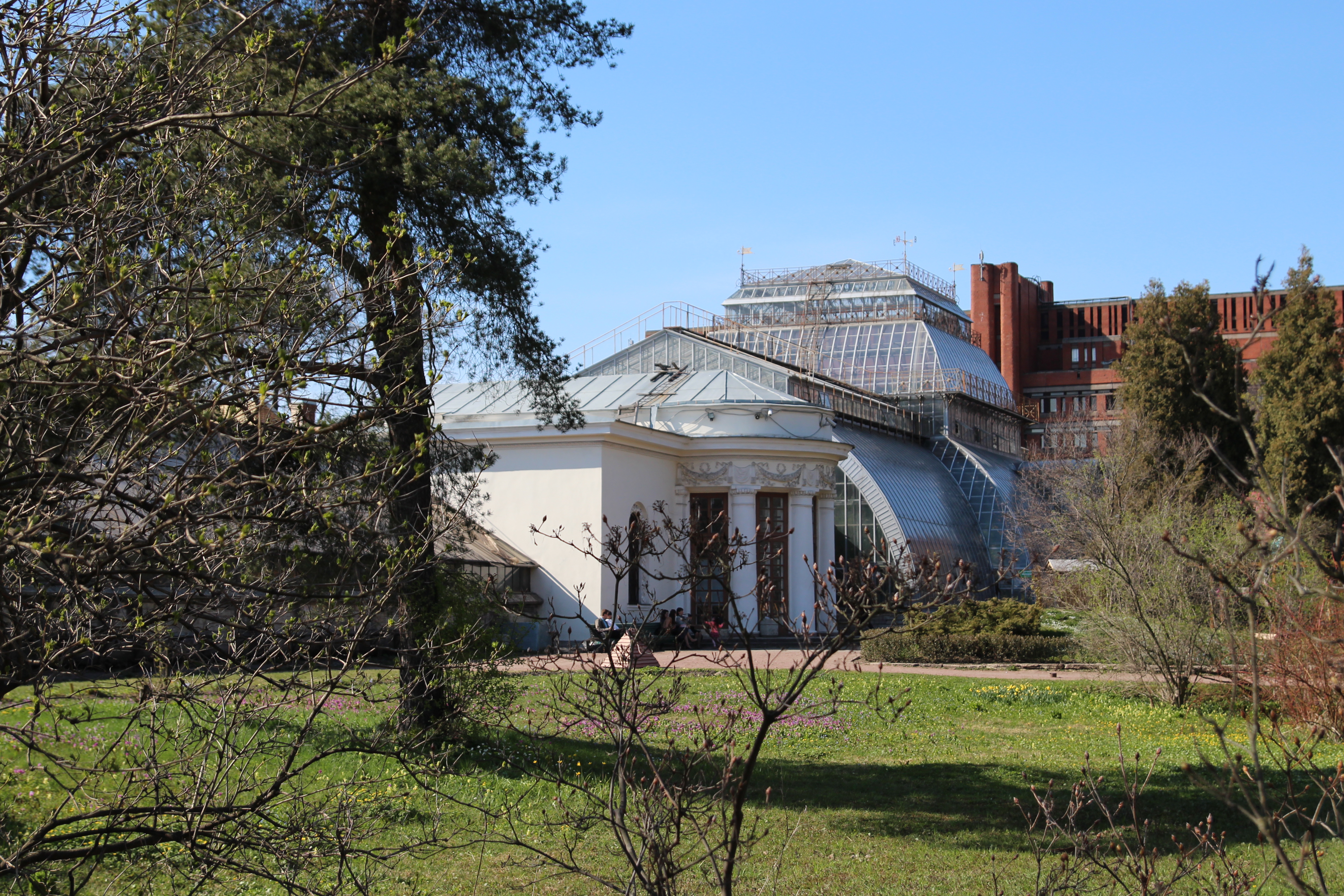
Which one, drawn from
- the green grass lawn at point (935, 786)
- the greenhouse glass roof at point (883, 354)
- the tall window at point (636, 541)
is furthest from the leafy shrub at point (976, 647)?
the greenhouse glass roof at point (883, 354)

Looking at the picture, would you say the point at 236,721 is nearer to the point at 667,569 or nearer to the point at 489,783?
the point at 489,783

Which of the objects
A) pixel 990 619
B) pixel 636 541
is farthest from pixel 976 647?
pixel 636 541

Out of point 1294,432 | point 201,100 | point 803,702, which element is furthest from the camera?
point 1294,432

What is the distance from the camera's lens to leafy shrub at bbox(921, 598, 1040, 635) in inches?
1034

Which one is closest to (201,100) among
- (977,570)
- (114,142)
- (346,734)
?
(114,142)

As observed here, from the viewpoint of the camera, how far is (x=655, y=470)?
31625 millimetres

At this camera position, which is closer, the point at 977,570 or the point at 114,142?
the point at 114,142

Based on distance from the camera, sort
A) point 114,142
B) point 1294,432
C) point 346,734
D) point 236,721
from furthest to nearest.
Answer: point 1294,432 < point 346,734 < point 236,721 < point 114,142

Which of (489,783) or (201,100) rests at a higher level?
(201,100)

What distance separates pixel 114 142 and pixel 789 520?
95.5ft

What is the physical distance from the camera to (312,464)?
15.1ft

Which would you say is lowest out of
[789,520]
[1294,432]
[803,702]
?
[803,702]

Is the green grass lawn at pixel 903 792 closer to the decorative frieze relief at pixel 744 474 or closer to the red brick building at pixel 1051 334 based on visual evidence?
the decorative frieze relief at pixel 744 474

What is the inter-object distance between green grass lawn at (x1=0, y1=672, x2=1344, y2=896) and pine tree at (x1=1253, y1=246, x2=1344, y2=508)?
1638cm
